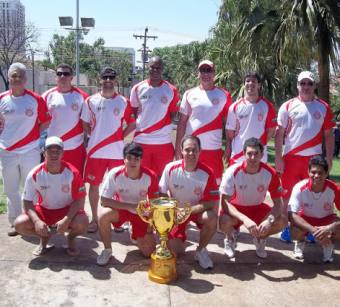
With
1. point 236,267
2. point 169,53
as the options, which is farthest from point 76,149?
point 169,53

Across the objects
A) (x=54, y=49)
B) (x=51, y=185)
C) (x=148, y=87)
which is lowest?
(x=51, y=185)

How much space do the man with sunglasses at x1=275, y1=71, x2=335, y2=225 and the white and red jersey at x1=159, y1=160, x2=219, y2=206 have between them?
1191 millimetres

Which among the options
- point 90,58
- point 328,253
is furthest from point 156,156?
point 90,58

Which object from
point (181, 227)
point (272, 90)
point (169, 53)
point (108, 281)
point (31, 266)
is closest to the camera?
point (108, 281)

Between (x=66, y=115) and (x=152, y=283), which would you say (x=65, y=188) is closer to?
(x=66, y=115)

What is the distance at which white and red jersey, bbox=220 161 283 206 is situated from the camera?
4.57 meters

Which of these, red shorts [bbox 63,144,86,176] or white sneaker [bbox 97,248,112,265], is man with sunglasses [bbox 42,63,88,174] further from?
white sneaker [bbox 97,248,112,265]

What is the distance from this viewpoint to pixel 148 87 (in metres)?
5.46

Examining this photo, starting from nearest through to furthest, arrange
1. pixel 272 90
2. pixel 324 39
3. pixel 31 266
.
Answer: pixel 31 266 < pixel 324 39 < pixel 272 90

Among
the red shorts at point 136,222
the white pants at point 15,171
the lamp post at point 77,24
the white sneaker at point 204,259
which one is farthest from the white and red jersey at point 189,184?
the lamp post at point 77,24

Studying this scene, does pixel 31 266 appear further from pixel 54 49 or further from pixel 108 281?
pixel 54 49

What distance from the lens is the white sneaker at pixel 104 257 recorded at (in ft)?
14.4

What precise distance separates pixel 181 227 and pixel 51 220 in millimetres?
1397

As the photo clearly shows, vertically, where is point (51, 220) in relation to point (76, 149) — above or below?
A: below
